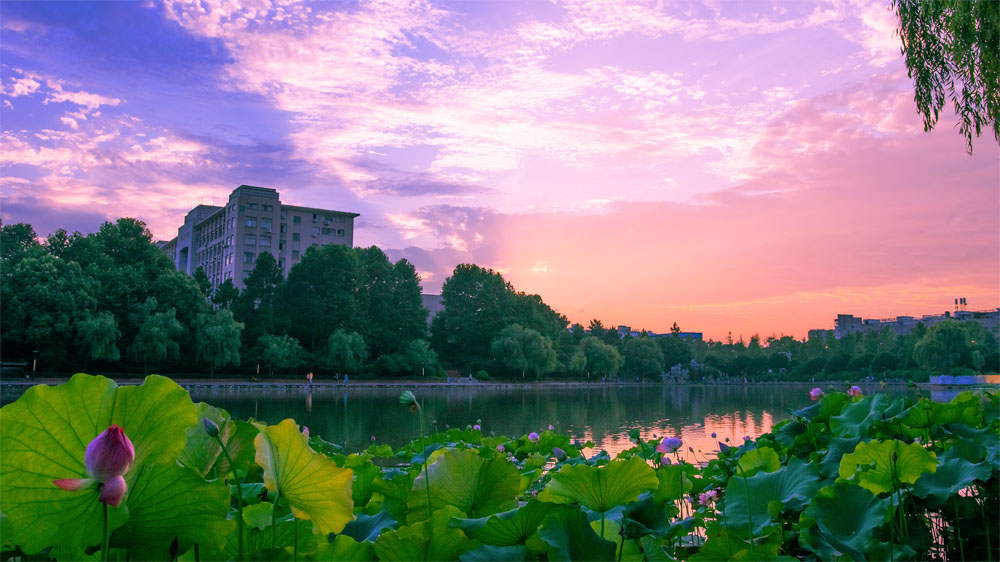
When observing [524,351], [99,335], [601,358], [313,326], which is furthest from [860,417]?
[601,358]

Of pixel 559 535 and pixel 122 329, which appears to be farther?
pixel 122 329

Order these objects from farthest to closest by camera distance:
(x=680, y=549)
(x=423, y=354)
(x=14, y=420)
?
(x=423, y=354)
(x=680, y=549)
(x=14, y=420)

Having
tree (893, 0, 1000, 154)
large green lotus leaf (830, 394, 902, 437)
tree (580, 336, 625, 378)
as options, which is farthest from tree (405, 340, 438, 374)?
large green lotus leaf (830, 394, 902, 437)

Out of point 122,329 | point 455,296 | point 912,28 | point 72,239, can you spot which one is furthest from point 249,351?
point 912,28

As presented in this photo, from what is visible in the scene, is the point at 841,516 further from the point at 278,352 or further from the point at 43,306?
the point at 278,352

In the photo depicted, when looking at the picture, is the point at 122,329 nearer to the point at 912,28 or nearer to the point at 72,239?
the point at 72,239

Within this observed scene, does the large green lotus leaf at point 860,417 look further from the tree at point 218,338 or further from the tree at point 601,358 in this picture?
the tree at point 601,358

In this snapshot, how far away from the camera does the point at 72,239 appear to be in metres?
32.0

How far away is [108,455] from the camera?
0.61m

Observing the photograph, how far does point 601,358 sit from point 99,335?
37.0 m

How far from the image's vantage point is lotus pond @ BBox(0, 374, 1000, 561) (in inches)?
27.1

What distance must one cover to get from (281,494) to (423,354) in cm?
3996

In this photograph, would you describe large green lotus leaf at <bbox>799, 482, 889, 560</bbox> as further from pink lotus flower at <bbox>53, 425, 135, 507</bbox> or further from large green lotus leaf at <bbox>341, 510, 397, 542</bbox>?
pink lotus flower at <bbox>53, 425, 135, 507</bbox>

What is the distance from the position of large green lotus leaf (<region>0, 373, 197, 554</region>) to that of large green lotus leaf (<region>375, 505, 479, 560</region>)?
1.04 feet
